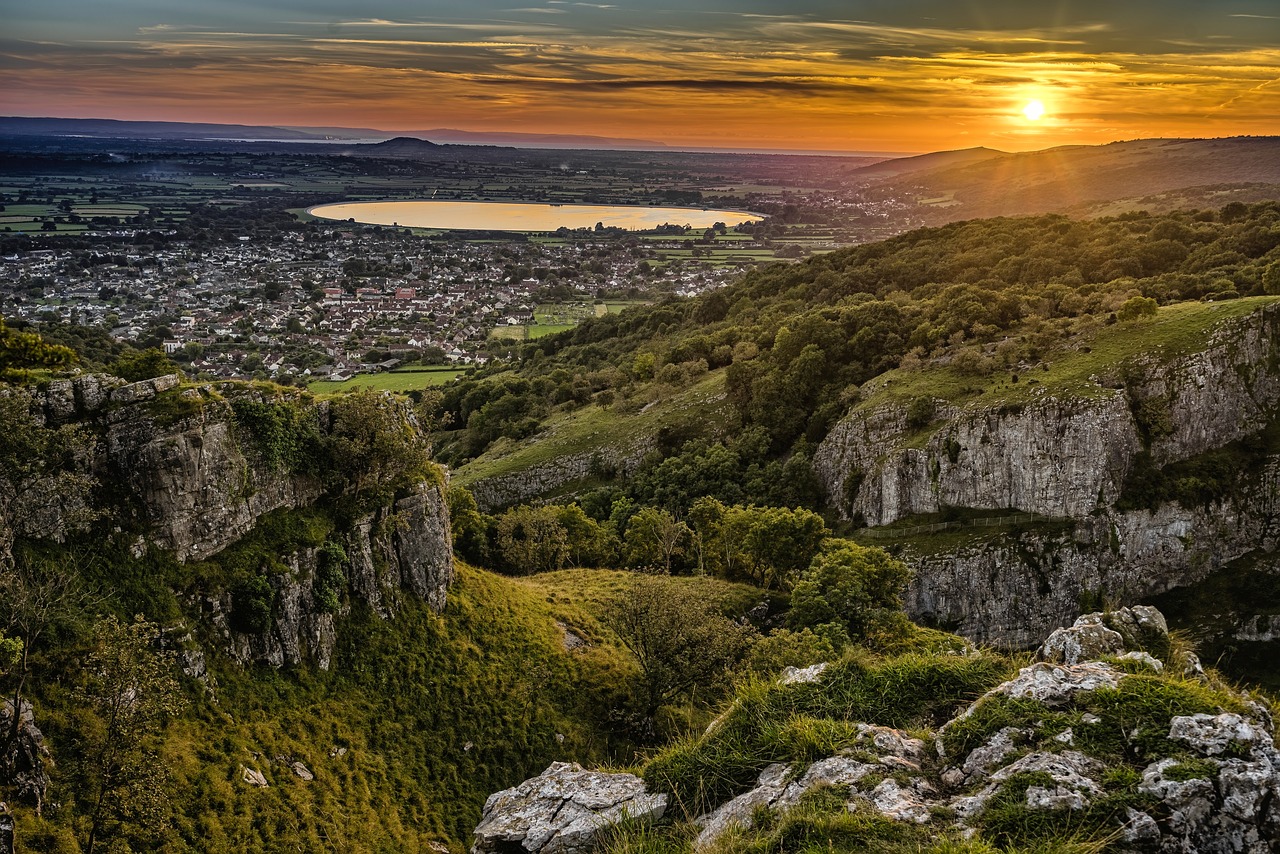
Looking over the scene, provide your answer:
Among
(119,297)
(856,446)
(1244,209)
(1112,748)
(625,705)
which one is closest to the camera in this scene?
(1112,748)

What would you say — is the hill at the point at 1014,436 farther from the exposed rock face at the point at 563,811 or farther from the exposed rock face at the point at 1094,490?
the exposed rock face at the point at 563,811

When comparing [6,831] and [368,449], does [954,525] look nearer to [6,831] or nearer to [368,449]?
[368,449]

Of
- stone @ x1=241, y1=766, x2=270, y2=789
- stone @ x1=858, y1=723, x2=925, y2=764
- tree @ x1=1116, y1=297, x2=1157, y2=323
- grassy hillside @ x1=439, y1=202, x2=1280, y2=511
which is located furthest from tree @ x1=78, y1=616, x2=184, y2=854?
tree @ x1=1116, y1=297, x2=1157, y2=323

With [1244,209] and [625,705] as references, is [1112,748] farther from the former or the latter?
[1244,209]

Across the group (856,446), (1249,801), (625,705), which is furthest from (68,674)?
(856,446)

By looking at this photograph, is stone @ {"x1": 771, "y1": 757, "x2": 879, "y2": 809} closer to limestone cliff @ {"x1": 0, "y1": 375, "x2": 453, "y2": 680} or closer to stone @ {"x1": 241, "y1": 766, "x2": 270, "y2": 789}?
stone @ {"x1": 241, "y1": 766, "x2": 270, "y2": 789}
